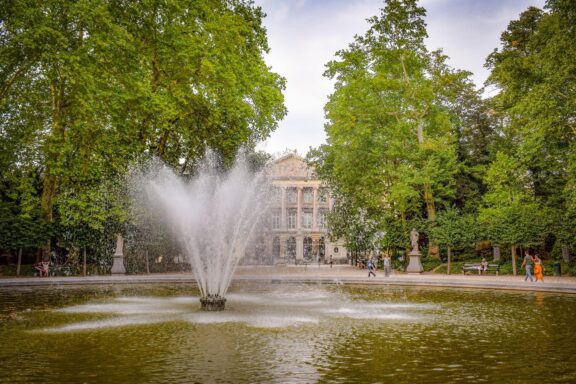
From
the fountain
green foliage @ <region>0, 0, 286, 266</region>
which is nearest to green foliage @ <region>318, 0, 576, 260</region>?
green foliage @ <region>0, 0, 286, 266</region>

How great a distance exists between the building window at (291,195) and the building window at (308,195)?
155cm

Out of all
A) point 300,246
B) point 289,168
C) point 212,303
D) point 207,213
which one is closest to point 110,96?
point 207,213

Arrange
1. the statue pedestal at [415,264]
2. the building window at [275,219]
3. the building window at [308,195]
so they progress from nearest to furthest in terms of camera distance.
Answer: the statue pedestal at [415,264], the building window at [275,219], the building window at [308,195]

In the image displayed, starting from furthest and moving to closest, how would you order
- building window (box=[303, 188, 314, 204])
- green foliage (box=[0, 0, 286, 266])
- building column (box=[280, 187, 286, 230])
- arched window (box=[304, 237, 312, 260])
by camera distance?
building window (box=[303, 188, 314, 204]) → building column (box=[280, 187, 286, 230]) → arched window (box=[304, 237, 312, 260]) → green foliage (box=[0, 0, 286, 266])

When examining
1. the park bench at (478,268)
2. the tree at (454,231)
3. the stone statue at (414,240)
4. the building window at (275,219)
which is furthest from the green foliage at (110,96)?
the building window at (275,219)

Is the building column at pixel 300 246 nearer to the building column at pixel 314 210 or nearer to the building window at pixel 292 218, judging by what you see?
the building window at pixel 292 218

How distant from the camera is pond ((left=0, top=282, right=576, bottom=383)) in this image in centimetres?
751

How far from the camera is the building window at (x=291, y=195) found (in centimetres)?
8419

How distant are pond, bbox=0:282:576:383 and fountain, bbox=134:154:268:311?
4.20 ft

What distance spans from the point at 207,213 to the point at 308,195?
55.7m

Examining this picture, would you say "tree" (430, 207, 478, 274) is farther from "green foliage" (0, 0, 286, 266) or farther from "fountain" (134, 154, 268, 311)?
"green foliage" (0, 0, 286, 266)

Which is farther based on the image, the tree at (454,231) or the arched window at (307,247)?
the arched window at (307,247)

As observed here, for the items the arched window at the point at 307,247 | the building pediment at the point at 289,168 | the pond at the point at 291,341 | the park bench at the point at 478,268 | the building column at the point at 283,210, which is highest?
the building pediment at the point at 289,168

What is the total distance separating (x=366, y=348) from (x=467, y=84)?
34.9 metres
